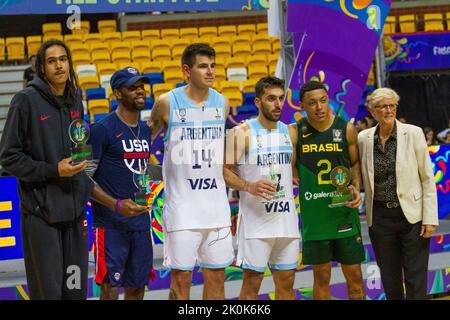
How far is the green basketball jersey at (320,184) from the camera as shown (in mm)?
5250

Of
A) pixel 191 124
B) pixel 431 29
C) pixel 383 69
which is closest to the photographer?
pixel 191 124

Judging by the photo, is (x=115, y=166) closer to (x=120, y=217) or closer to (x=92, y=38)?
(x=120, y=217)

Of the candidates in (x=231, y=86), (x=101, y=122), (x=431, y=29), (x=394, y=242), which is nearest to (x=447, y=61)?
(x=431, y=29)

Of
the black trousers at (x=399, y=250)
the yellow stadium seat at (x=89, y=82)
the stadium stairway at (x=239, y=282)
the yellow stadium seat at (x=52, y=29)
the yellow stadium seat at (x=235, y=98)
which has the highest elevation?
the yellow stadium seat at (x=52, y=29)

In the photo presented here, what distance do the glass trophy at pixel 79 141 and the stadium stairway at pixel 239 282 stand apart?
2.40 metres

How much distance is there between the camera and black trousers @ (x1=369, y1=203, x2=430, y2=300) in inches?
208

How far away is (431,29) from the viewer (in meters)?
16.9

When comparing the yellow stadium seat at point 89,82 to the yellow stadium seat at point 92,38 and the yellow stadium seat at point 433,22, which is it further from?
the yellow stadium seat at point 433,22

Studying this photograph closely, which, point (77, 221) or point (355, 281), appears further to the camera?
point (355, 281)

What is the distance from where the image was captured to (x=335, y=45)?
759 cm

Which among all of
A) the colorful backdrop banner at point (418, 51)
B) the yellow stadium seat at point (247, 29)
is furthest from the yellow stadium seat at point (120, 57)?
the colorful backdrop banner at point (418, 51)

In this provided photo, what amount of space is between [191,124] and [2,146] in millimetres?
1339

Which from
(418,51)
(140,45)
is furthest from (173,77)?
(418,51)
